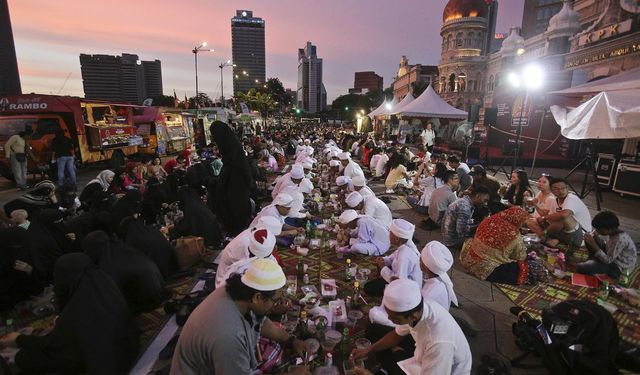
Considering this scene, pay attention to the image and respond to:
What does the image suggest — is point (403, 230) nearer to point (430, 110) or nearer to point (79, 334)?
point (79, 334)

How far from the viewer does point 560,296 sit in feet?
15.4

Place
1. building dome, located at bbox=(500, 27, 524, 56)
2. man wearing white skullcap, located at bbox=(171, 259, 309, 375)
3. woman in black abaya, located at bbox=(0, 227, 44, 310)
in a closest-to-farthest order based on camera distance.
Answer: man wearing white skullcap, located at bbox=(171, 259, 309, 375)
woman in black abaya, located at bbox=(0, 227, 44, 310)
building dome, located at bbox=(500, 27, 524, 56)

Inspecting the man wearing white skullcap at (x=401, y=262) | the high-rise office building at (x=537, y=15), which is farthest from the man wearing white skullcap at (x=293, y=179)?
the high-rise office building at (x=537, y=15)

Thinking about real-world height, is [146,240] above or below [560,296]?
above

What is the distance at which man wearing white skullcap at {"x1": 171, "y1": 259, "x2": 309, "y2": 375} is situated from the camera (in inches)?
85.8

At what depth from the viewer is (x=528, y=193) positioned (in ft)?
25.6

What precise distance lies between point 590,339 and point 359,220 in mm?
3283

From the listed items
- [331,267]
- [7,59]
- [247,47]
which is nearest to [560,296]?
[331,267]

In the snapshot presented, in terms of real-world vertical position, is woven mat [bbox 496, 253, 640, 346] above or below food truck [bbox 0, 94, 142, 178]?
below

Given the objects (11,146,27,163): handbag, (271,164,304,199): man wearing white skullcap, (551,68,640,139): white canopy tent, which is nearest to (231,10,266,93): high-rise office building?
(11,146,27,163): handbag

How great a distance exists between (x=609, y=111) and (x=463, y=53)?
48.5 meters

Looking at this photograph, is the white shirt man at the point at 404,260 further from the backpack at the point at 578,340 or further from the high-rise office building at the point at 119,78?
the high-rise office building at the point at 119,78

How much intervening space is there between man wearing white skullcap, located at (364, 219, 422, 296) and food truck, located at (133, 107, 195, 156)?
17.2 m

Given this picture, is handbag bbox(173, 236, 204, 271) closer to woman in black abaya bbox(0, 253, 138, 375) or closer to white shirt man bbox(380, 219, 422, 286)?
woman in black abaya bbox(0, 253, 138, 375)
